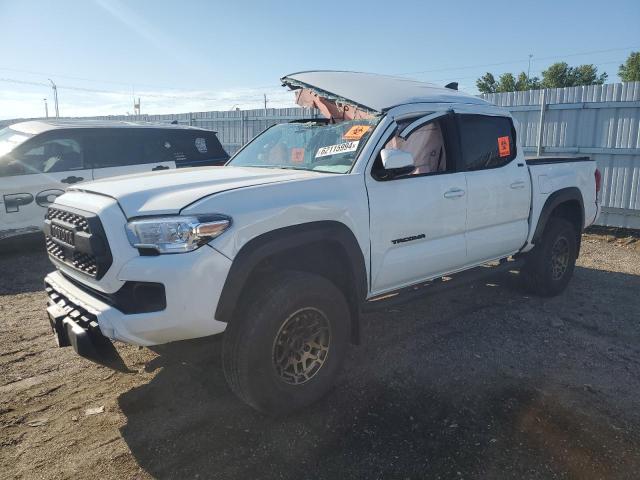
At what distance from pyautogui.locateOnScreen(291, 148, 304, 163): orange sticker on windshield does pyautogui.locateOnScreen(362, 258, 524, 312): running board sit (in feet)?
3.97

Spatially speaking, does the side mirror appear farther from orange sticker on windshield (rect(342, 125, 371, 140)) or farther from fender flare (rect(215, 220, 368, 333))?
fender flare (rect(215, 220, 368, 333))

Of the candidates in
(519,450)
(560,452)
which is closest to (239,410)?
(519,450)

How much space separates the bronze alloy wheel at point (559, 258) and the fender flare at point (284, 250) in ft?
9.60

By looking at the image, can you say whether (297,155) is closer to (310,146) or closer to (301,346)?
(310,146)

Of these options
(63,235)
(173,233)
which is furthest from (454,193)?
(63,235)

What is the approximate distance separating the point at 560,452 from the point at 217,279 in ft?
6.86

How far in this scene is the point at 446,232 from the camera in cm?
392

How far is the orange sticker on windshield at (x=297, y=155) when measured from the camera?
12.6ft

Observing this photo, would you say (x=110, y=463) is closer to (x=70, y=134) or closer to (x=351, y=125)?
(x=351, y=125)

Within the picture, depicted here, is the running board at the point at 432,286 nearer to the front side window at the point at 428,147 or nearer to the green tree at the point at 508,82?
the front side window at the point at 428,147

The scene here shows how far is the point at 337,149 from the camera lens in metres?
3.62

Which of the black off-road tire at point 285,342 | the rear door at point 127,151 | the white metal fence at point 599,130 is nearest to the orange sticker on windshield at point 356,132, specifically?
the black off-road tire at point 285,342

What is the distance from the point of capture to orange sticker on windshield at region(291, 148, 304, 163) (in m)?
3.83

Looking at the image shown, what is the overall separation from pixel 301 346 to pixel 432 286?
4.67ft
